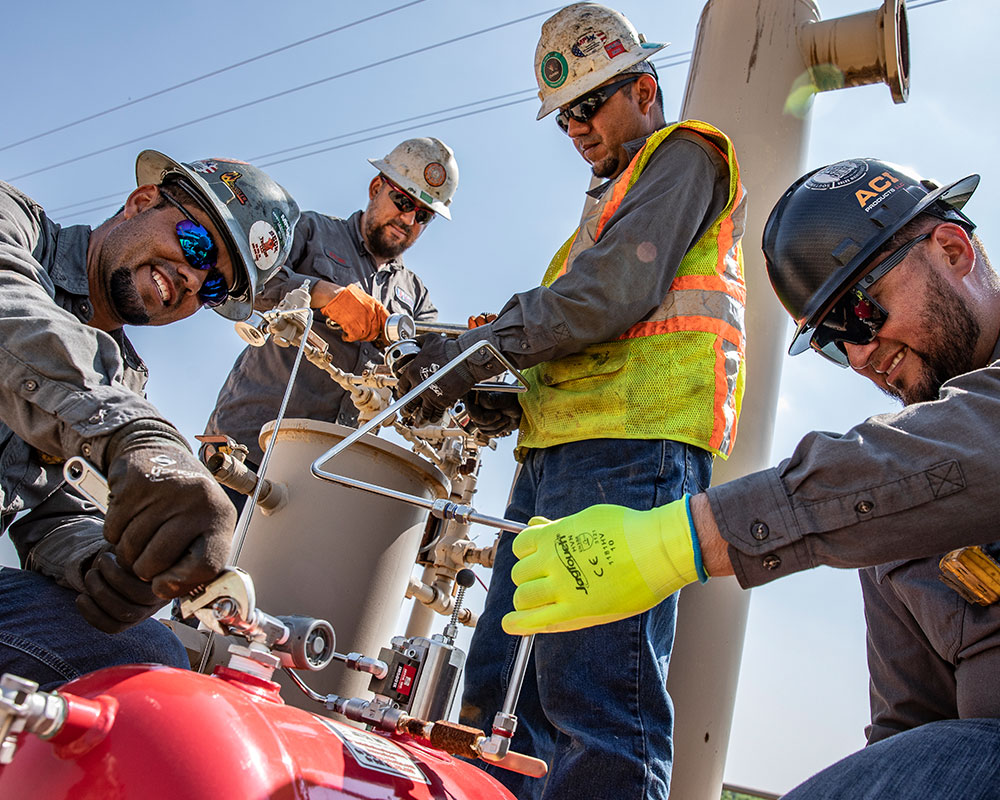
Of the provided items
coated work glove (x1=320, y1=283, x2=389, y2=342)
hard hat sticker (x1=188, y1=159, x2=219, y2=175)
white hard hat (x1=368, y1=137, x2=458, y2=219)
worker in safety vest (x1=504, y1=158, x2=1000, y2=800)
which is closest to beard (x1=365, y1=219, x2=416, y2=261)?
white hard hat (x1=368, y1=137, x2=458, y2=219)

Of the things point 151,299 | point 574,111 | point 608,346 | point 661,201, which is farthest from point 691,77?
point 151,299

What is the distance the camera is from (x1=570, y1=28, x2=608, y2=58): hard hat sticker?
2.70m

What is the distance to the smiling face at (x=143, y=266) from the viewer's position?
2207mm

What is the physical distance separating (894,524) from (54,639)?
159 centimetres

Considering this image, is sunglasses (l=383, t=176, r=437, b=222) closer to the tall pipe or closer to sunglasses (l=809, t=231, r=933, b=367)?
the tall pipe

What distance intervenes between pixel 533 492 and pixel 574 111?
1.17 metres

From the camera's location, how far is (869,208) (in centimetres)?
190

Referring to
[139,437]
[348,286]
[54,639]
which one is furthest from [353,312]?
[139,437]

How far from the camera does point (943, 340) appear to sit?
5.69 feet

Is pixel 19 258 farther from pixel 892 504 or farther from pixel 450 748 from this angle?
pixel 892 504

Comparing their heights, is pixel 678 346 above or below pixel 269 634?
above

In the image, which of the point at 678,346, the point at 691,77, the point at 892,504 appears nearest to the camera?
the point at 892,504

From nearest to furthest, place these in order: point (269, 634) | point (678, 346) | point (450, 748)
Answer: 1. point (269, 634)
2. point (450, 748)
3. point (678, 346)

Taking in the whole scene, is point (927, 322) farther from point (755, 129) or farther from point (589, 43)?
point (755, 129)
